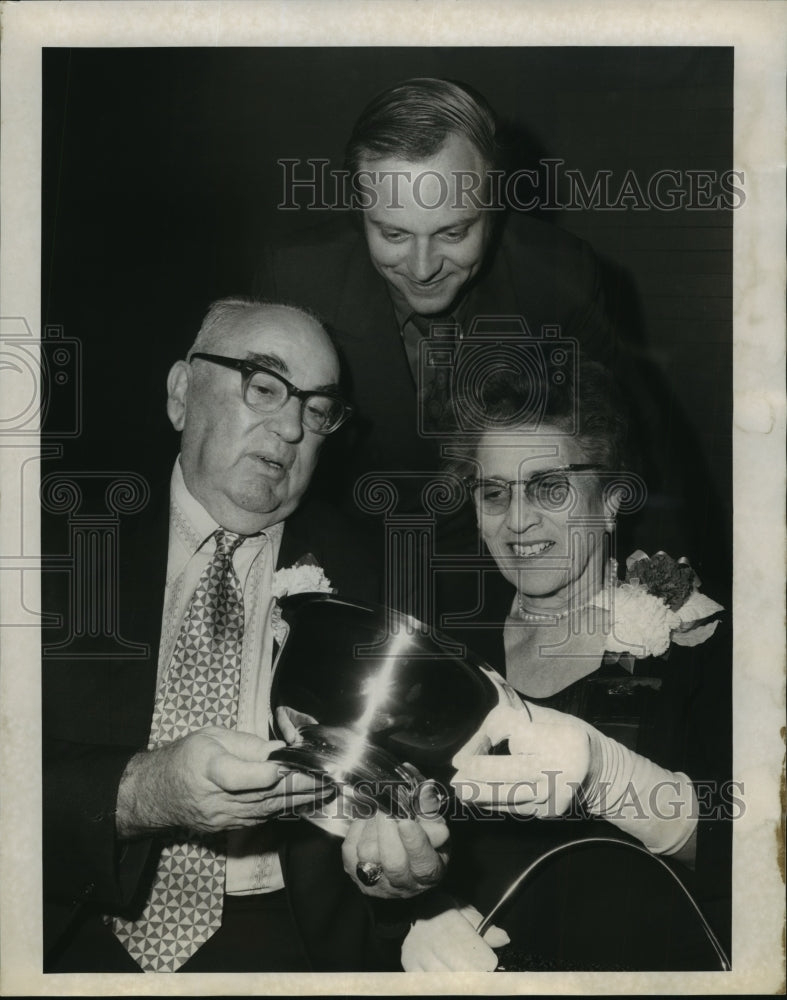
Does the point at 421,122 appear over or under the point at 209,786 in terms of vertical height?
over

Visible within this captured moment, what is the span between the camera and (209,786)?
160 cm

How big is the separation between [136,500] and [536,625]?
707mm

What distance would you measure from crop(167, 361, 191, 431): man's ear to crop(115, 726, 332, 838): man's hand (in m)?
0.53

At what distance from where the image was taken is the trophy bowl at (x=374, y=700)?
5.26 ft

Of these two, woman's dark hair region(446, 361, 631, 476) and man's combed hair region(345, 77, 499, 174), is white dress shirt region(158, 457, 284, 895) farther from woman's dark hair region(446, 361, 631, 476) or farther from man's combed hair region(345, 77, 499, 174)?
man's combed hair region(345, 77, 499, 174)

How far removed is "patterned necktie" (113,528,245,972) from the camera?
162cm

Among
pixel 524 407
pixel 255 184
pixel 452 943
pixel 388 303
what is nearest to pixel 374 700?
pixel 452 943

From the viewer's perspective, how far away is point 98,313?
1.65 meters

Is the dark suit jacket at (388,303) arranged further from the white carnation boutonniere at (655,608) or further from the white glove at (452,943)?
the white glove at (452,943)

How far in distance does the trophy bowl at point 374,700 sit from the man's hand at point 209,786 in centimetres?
4

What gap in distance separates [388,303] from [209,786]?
0.86 metres

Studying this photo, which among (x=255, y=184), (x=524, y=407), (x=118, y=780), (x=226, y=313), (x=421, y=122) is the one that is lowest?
(x=118, y=780)

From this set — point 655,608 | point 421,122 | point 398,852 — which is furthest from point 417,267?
point 398,852

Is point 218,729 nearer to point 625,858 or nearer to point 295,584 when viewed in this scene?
point 295,584
